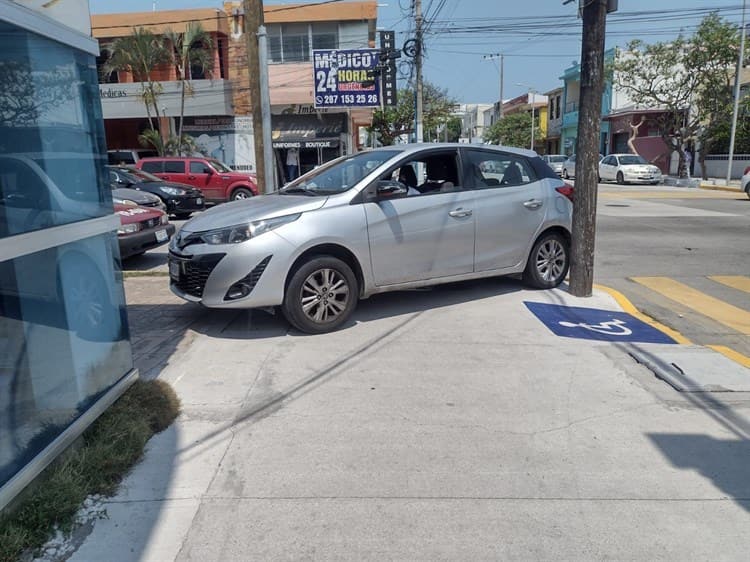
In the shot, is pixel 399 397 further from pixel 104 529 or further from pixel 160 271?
pixel 160 271

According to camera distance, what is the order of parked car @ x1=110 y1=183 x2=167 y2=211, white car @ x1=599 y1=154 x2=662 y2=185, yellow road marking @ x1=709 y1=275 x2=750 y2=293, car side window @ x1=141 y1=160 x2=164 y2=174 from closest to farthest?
1. yellow road marking @ x1=709 y1=275 x2=750 y2=293
2. parked car @ x1=110 y1=183 x2=167 y2=211
3. car side window @ x1=141 y1=160 x2=164 y2=174
4. white car @ x1=599 y1=154 x2=662 y2=185

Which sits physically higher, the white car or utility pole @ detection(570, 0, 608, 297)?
utility pole @ detection(570, 0, 608, 297)

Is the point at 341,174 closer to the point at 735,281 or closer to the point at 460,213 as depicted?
the point at 460,213

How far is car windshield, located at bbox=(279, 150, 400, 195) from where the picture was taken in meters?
6.41

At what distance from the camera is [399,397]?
15.2 ft

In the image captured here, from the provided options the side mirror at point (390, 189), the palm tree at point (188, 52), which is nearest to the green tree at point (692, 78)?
the palm tree at point (188, 52)

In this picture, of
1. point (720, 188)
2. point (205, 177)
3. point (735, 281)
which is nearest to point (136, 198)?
point (205, 177)

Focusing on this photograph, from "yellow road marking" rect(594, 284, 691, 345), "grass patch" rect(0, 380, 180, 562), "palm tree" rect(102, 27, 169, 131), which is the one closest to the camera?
"grass patch" rect(0, 380, 180, 562)

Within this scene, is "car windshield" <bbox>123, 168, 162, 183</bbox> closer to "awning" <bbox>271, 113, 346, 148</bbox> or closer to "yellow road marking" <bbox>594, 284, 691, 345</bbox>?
"awning" <bbox>271, 113, 346, 148</bbox>

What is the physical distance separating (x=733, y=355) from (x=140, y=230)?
8379 mm

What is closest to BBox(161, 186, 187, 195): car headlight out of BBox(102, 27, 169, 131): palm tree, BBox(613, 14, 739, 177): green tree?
BBox(102, 27, 169, 131): palm tree

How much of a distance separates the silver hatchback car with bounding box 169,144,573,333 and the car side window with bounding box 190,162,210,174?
1408 centimetres

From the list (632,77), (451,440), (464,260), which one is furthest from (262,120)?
(632,77)

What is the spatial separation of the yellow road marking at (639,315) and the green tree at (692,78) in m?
28.7
